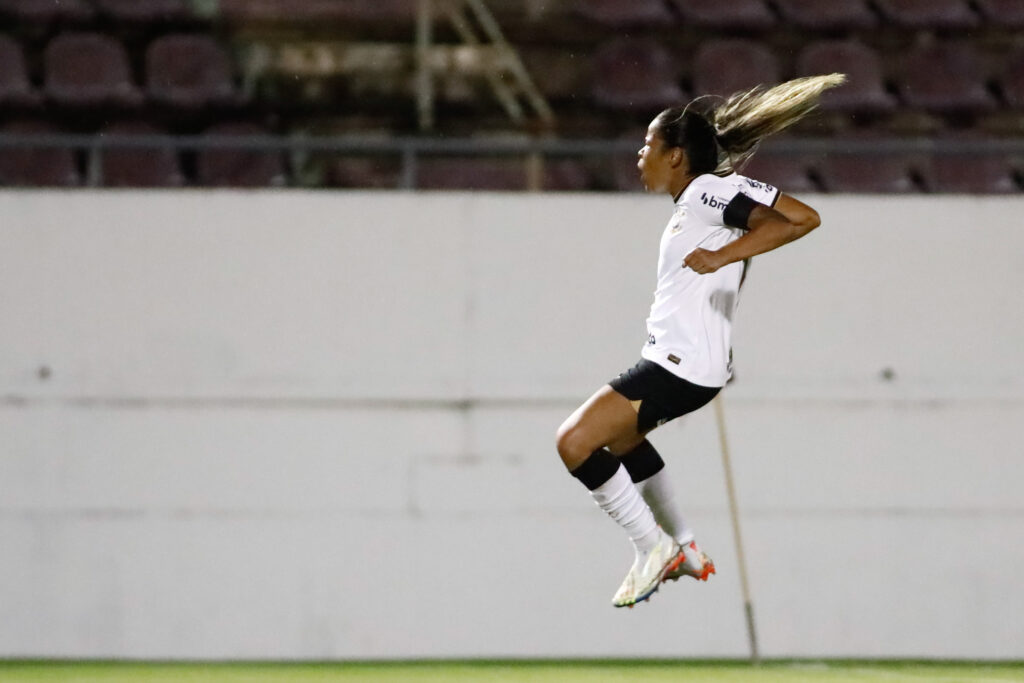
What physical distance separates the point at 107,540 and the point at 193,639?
655mm

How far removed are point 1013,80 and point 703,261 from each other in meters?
5.18

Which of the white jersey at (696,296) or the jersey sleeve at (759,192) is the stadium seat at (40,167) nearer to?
the white jersey at (696,296)

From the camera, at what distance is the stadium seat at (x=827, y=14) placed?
29.6 feet

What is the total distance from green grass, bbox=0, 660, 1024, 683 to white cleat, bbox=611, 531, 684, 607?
1.46 meters

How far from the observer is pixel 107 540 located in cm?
747

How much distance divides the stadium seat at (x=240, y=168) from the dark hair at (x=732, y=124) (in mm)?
3410

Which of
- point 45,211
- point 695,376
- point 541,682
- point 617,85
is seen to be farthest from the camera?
point 617,85

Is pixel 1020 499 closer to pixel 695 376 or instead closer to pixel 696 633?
pixel 696 633

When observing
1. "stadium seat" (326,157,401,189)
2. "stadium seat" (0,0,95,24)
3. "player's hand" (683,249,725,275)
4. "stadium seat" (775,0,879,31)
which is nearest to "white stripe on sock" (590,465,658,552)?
"player's hand" (683,249,725,275)

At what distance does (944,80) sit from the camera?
29.0 feet

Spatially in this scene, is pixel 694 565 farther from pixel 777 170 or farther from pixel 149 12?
pixel 149 12

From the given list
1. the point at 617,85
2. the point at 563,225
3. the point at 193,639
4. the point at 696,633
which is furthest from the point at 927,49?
the point at 193,639

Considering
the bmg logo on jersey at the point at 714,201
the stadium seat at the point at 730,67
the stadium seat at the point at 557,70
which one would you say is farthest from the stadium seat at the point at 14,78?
the bmg logo on jersey at the point at 714,201

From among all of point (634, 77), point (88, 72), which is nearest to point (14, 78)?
point (88, 72)
